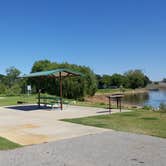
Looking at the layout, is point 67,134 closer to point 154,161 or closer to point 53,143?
point 53,143

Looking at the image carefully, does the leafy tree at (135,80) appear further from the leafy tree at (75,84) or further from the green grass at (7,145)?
the green grass at (7,145)

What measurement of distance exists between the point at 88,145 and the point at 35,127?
3.24 metres

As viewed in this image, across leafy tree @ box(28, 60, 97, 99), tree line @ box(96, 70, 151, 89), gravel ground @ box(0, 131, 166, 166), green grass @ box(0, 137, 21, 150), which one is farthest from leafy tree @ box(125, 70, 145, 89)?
green grass @ box(0, 137, 21, 150)

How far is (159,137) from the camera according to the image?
662 centimetres

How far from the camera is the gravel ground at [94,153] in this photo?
183 inches

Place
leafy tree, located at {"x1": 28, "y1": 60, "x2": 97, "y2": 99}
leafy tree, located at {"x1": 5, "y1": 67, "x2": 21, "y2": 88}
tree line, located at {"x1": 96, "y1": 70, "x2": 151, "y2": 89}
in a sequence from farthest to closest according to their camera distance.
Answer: tree line, located at {"x1": 96, "y1": 70, "x2": 151, "y2": 89}
leafy tree, located at {"x1": 5, "y1": 67, "x2": 21, "y2": 88}
leafy tree, located at {"x1": 28, "y1": 60, "x2": 97, "y2": 99}

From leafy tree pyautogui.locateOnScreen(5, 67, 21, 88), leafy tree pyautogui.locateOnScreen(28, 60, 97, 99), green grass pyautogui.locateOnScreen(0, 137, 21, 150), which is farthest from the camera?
leafy tree pyautogui.locateOnScreen(5, 67, 21, 88)

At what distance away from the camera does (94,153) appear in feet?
17.2

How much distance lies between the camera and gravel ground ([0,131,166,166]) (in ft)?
15.3

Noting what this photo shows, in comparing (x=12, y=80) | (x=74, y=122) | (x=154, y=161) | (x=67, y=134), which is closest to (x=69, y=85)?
(x=12, y=80)

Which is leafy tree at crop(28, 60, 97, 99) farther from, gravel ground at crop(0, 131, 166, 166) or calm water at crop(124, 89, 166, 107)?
gravel ground at crop(0, 131, 166, 166)

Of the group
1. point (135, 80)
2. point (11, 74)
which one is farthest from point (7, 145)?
point (135, 80)

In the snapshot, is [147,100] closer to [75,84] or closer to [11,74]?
[75,84]

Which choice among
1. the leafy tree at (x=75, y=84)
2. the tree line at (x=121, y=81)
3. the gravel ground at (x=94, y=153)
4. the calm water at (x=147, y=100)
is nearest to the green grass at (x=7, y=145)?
the gravel ground at (x=94, y=153)
